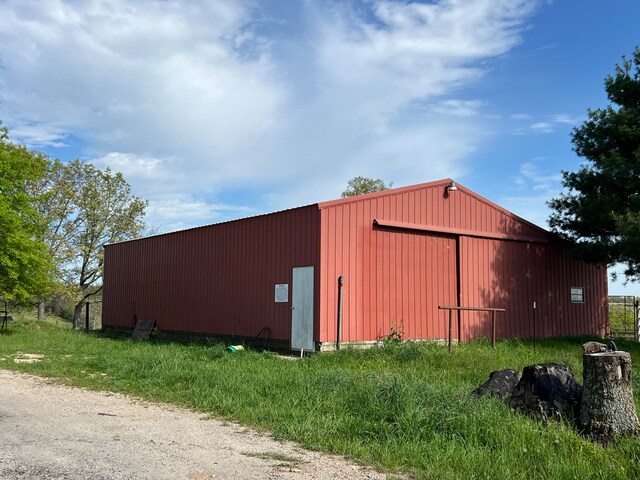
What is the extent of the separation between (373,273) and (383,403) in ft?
26.5

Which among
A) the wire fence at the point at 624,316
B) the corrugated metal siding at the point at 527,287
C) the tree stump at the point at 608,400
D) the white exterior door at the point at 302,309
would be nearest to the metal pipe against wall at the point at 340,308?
the white exterior door at the point at 302,309

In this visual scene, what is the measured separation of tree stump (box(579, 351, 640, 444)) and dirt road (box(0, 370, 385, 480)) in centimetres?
254

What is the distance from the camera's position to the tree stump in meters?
5.82

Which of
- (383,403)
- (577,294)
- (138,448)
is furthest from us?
(577,294)

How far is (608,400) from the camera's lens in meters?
5.91

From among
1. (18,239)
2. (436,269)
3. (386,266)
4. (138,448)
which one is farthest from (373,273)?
(18,239)

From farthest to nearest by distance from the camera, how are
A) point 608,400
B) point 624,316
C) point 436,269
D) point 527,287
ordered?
point 624,316, point 527,287, point 436,269, point 608,400

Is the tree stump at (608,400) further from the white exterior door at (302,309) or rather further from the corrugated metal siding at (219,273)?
the corrugated metal siding at (219,273)

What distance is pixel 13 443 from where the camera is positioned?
5.62 metres

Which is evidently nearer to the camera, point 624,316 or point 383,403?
point 383,403

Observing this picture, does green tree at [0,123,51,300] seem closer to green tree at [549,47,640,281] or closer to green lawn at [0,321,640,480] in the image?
green lawn at [0,321,640,480]

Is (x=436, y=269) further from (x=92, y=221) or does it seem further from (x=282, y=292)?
(x=92, y=221)

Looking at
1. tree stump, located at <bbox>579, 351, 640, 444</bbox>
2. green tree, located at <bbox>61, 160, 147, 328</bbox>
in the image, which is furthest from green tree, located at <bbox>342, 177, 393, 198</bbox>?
tree stump, located at <bbox>579, 351, 640, 444</bbox>

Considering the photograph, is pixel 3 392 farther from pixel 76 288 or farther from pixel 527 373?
pixel 76 288
